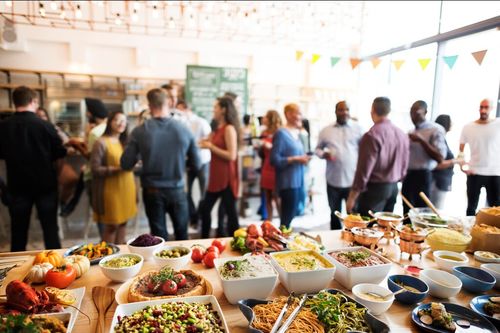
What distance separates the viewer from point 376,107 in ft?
8.86

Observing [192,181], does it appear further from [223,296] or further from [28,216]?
[223,296]

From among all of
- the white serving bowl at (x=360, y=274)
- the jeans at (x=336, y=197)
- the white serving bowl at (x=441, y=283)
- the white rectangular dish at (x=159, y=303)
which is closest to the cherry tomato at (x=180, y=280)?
the white rectangular dish at (x=159, y=303)

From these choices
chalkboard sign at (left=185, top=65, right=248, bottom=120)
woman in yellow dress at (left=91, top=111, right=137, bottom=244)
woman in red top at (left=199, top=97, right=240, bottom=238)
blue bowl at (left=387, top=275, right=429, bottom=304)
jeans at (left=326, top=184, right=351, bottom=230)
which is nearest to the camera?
blue bowl at (left=387, top=275, right=429, bottom=304)

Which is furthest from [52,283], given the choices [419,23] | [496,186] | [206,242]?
[419,23]

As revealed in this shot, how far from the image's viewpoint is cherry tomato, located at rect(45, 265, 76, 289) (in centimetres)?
134

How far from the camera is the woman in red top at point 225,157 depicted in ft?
10.3

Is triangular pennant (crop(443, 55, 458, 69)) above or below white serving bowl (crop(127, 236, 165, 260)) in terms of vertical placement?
above

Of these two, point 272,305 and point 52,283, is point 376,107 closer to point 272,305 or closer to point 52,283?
point 272,305

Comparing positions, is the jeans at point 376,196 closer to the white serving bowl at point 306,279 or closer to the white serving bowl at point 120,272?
the white serving bowl at point 306,279

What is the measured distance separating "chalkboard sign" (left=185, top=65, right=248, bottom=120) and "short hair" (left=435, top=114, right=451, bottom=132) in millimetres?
3382

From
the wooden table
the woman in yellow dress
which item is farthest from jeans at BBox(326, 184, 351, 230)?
the woman in yellow dress

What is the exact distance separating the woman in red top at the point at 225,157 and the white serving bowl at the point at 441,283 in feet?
6.66

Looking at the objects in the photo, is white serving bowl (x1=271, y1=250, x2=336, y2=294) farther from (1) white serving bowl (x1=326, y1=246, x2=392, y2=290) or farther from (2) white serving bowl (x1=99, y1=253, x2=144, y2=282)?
(2) white serving bowl (x1=99, y1=253, x2=144, y2=282)

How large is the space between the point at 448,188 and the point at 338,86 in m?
5.15
